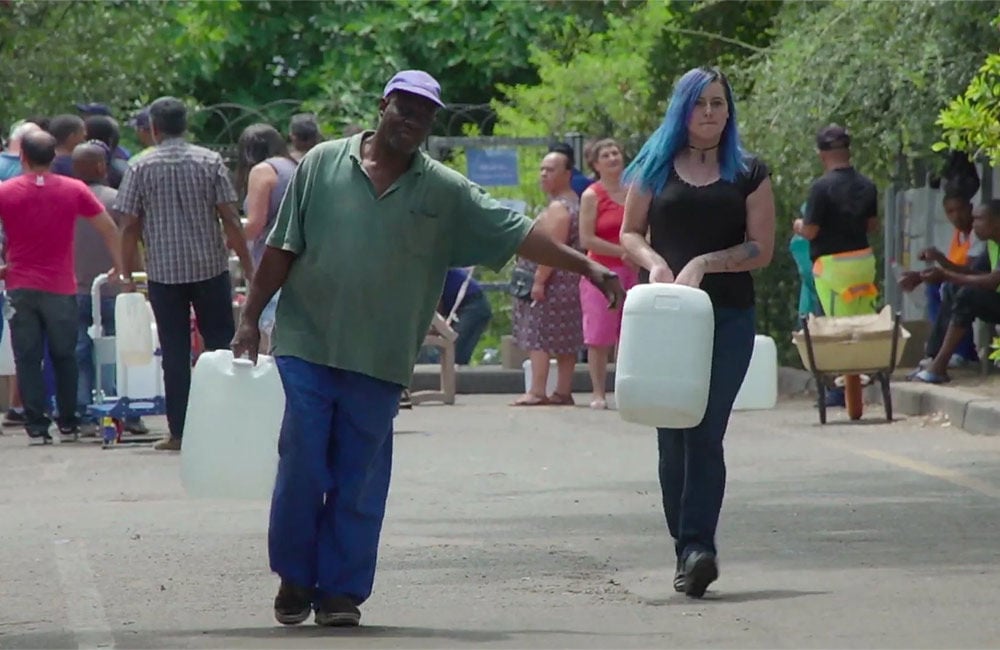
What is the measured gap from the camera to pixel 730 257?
28.4 ft

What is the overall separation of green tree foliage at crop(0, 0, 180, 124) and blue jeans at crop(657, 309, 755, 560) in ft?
56.2

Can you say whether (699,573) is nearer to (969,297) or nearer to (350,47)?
(969,297)

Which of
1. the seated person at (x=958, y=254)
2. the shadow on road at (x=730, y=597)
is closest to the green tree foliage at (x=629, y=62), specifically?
the seated person at (x=958, y=254)

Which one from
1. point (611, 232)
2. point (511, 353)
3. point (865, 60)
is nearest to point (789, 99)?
point (865, 60)

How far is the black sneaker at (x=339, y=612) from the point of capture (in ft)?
25.9

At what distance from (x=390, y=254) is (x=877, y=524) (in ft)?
10.7

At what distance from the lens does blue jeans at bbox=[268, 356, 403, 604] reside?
311 inches

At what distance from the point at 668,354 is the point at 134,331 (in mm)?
7517

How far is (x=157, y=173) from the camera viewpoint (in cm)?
1451

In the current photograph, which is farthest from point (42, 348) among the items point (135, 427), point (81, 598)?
point (81, 598)

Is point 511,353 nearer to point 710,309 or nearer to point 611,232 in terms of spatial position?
point 611,232

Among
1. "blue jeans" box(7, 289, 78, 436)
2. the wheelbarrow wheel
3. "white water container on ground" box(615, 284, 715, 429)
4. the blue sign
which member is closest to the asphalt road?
"white water container on ground" box(615, 284, 715, 429)

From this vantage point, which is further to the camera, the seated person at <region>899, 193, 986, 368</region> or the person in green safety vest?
the seated person at <region>899, 193, 986, 368</region>

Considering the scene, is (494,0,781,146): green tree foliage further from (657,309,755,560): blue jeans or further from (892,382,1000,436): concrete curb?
(657,309,755,560): blue jeans
